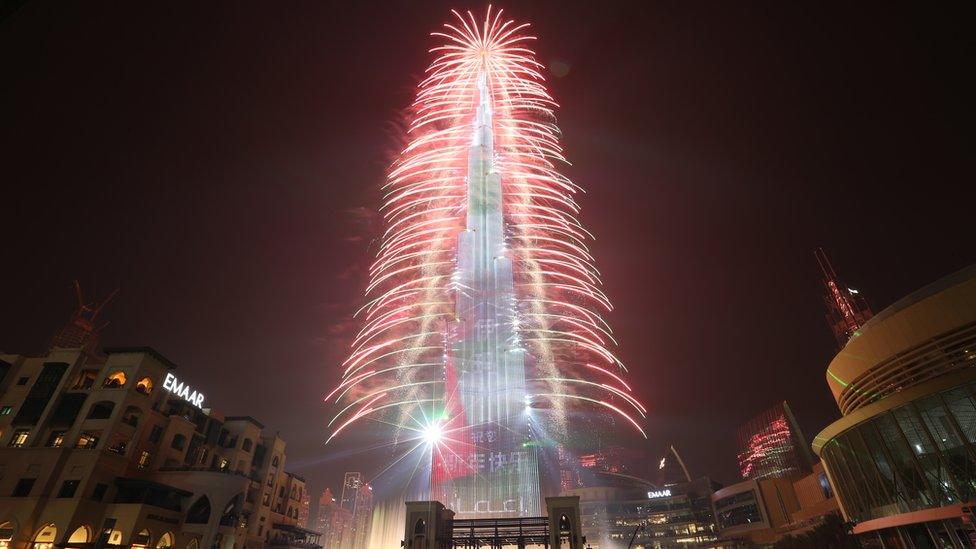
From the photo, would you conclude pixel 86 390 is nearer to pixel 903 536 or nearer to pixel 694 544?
pixel 903 536

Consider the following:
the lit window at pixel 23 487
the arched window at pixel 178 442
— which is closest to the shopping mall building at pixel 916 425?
the arched window at pixel 178 442

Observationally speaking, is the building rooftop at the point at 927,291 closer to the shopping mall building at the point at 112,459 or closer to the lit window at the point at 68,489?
the shopping mall building at the point at 112,459

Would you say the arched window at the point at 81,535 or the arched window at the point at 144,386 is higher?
the arched window at the point at 144,386

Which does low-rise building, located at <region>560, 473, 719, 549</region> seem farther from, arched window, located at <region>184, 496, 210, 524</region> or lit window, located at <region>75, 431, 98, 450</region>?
lit window, located at <region>75, 431, 98, 450</region>

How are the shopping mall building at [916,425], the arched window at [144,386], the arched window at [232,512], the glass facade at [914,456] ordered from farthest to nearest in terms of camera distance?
the arched window at [232,512]
the arched window at [144,386]
the shopping mall building at [916,425]
the glass facade at [914,456]

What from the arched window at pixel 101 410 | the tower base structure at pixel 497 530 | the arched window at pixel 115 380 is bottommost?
the tower base structure at pixel 497 530

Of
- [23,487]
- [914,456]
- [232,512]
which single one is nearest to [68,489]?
[23,487]

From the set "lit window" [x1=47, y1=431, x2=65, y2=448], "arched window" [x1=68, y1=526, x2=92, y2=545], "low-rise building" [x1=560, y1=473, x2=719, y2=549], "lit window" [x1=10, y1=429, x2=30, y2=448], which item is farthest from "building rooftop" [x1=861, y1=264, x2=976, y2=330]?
"low-rise building" [x1=560, y1=473, x2=719, y2=549]
